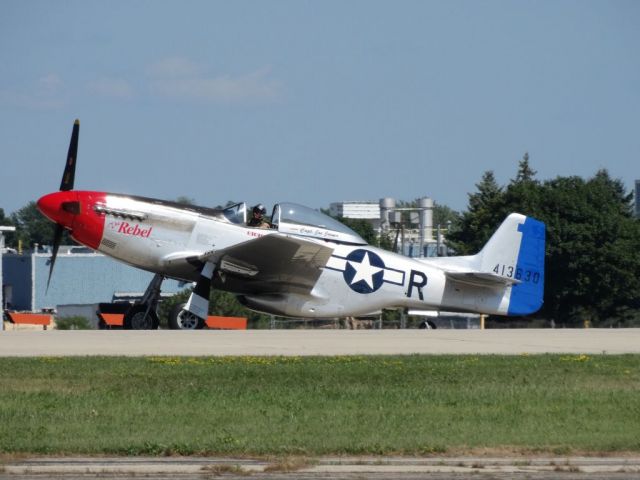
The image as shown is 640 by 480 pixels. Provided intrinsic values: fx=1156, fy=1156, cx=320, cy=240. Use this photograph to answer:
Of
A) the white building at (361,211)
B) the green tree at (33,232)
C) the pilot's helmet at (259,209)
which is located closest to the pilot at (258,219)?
the pilot's helmet at (259,209)

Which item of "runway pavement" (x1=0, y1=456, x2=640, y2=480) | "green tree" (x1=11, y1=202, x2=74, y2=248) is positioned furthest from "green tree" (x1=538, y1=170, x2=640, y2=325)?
"green tree" (x1=11, y1=202, x2=74, y2=248)

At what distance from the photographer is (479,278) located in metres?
24.0

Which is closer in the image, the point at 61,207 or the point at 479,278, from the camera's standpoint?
the point at 61,207

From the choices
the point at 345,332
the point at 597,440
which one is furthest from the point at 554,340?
the point at 597,440

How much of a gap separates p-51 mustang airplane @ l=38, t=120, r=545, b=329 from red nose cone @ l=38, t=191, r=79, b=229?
0.02 meters

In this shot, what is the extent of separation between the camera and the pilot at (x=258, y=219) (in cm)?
2250

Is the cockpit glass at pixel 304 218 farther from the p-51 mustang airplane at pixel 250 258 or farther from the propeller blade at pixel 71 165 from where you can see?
the propeller blade at pixel 71 165

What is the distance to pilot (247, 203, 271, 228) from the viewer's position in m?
22.5

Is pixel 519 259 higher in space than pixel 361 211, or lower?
lower

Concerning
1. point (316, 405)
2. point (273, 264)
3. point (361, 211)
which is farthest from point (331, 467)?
point (361, 211)

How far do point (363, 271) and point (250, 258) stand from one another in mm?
2462

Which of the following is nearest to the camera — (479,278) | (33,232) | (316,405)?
(316,405)

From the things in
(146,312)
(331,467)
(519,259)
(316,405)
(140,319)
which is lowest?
(331,467)

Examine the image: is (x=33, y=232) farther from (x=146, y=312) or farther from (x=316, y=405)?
(x=316, y=405)
